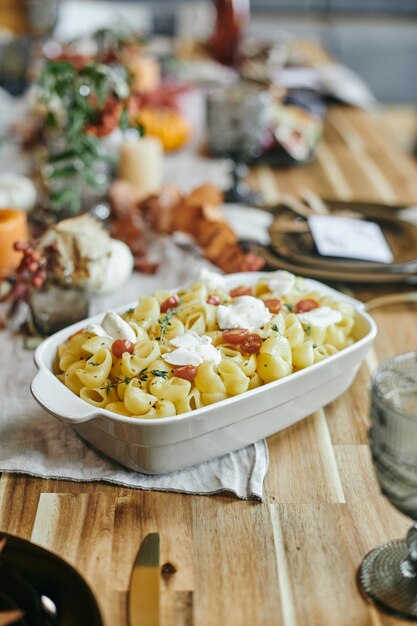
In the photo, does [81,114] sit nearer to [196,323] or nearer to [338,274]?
[338,274]

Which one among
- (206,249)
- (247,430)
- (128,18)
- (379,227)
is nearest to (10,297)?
(206,249)

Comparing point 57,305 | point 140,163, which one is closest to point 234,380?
point 57,305

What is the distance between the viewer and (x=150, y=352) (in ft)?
3.47

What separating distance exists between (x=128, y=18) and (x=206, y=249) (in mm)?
2479

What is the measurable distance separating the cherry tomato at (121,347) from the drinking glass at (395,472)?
343mm

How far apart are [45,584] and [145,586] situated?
0.37ft

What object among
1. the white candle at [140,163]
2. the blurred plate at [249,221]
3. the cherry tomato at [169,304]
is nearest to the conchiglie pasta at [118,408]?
the cherry tomato at [169,304]

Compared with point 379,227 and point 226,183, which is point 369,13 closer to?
point 226,183

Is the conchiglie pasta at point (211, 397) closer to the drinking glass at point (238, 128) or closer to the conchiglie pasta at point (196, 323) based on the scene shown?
the conchiglie pasta at point (196, 323)

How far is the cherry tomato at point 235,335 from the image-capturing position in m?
1.09

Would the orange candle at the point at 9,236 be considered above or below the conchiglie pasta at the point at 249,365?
below

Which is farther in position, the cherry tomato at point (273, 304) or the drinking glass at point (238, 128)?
the drinking glass at point (238, 128)

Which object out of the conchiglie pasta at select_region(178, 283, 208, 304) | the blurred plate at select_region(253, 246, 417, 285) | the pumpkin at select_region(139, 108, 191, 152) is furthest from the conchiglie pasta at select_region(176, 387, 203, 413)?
the pumpkin at select_region(139, 108, 191, 152)

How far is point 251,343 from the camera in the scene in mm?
1076
